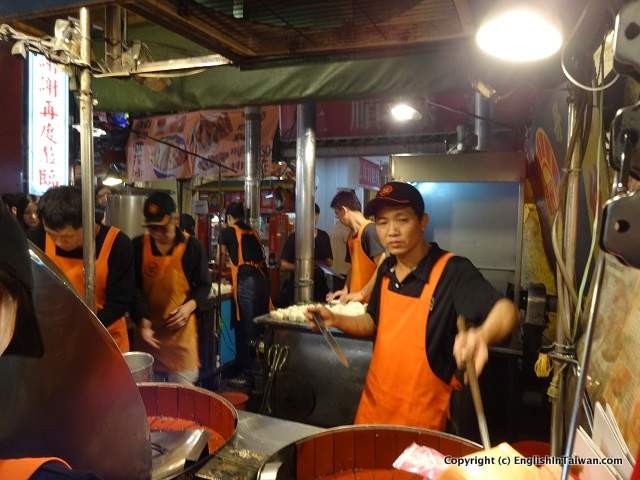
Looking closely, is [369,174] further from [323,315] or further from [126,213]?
[323,315]

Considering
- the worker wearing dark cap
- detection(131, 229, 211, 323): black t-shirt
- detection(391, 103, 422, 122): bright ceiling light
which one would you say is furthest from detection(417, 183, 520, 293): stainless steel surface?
the worker wearing dark cap

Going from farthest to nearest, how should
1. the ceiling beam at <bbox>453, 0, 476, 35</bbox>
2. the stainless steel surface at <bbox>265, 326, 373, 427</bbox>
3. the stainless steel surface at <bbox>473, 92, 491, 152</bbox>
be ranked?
the stainless steel surface at <bbox>473, 92, 491, 152</bbox>
the stainless steel surface at <bbox>265, 326, 373, 427</bbox>
the ceiling beam at <bbox>453, 0, 476, 35</bbox>

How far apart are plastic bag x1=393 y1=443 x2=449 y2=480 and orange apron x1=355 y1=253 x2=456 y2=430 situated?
129cm

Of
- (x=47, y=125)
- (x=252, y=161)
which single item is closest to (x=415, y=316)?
(x=47, y=125)

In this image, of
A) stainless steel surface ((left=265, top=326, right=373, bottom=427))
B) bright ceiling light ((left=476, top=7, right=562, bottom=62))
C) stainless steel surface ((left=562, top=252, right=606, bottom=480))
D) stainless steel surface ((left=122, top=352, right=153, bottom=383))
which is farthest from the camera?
stainless steel surface ((left=265, top=326, right=373, bottom=427))

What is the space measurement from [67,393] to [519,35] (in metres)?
1.97

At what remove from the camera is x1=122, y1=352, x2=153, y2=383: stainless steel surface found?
6.47 feet

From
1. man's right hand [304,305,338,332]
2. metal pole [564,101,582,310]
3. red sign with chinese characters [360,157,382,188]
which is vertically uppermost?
red sign with chinese characters [360,157,382,188]

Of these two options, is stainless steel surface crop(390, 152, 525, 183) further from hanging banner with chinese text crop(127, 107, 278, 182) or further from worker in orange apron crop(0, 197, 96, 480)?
worker in orange apron crop(0, 197, 96, 480)

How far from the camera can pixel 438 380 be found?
239cm

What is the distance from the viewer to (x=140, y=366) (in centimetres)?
206

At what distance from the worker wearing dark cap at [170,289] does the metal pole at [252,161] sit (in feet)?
12.9

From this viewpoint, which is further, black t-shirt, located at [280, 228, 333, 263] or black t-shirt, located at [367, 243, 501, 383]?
black t-shirt, located at [280, 228, 333, 263]

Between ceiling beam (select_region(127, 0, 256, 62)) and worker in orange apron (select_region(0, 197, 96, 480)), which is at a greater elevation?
ceiling beam (select_region(127, 0, 256, 62))
